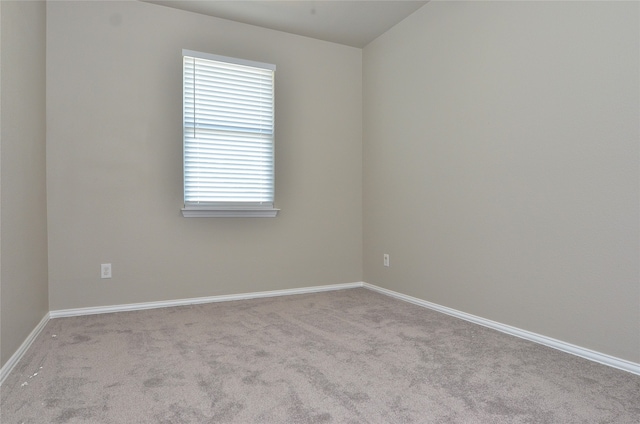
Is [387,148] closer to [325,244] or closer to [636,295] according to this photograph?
[325,244]

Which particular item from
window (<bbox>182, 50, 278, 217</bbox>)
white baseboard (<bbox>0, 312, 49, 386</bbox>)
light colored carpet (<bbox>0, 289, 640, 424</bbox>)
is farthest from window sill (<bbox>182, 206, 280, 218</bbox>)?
white baseboard (<bbox>0, 312, 49, 386</bbox>)

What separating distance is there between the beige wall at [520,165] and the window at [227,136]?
1.15 metres

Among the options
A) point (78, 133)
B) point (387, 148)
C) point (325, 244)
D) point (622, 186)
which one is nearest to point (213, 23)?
point (78, 133)

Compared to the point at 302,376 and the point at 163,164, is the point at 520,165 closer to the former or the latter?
the point at 302,376

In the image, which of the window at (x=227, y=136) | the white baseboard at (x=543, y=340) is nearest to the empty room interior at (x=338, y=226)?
the white baseboard at (x=543, y=340)

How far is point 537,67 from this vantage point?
235 cm

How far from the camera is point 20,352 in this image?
83.0 inches

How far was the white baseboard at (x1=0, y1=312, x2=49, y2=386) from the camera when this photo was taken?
1.84 meters

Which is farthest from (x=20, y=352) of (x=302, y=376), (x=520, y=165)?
(x=520, y=165)

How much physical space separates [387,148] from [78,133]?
2589mm

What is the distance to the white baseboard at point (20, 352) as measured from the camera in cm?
184

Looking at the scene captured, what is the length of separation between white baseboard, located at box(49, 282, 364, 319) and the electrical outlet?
25cm

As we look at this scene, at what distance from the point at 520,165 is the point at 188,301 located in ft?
9.03

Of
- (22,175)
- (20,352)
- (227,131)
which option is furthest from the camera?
(227,131)
